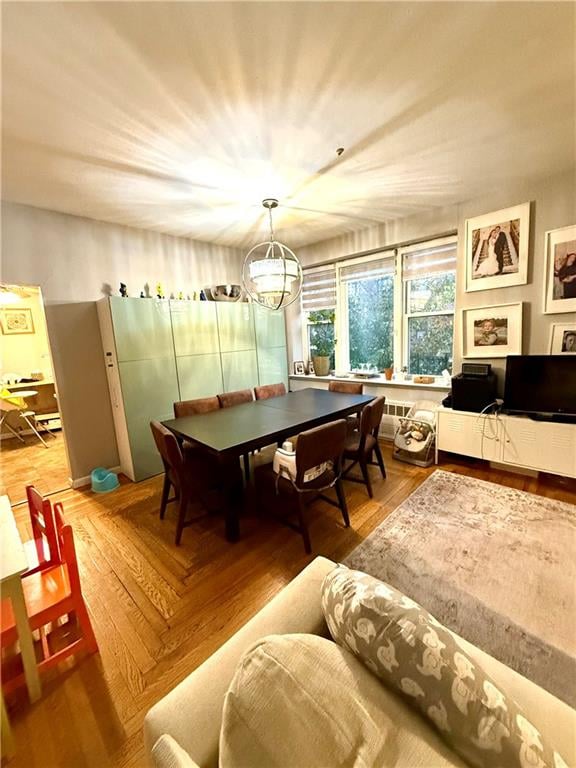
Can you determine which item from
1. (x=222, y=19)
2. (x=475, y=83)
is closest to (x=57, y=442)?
(x=222, y=19)

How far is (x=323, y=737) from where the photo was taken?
1.93ft

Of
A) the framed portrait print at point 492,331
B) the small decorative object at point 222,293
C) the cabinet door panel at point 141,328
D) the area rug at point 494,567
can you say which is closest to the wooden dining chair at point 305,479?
the area rug at point 494,567

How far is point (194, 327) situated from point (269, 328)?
3.76 ft

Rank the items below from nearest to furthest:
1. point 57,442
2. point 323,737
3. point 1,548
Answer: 1. point 323,737
2. point 1,548
3. point 57,442

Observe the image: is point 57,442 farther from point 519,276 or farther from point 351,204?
point 519,276

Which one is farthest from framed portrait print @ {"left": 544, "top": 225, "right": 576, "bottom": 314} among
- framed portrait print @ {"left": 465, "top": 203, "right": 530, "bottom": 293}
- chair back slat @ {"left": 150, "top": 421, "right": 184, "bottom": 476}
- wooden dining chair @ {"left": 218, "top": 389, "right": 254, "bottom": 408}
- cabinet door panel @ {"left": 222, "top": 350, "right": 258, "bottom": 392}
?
chair back slat @ {"left": 150, "top": 421, "right": 184, "bottom": 476}

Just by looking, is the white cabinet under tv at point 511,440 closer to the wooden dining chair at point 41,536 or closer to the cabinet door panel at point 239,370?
the cabinet door panel at point 239,370

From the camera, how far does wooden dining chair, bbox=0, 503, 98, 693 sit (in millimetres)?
1317

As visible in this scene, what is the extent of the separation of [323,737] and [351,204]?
11.4ft

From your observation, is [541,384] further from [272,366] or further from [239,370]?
[239,370]

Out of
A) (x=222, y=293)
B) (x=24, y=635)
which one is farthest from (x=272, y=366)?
(x=24, y=635)

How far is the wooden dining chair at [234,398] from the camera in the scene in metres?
3.15

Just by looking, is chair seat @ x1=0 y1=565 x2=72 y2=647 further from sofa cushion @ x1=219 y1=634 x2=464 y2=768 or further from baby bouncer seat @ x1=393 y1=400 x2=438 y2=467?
baby bouncer seat @ x1=393 y1=400 x2=438 y2=467

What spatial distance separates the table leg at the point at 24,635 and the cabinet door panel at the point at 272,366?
326 centimetres
